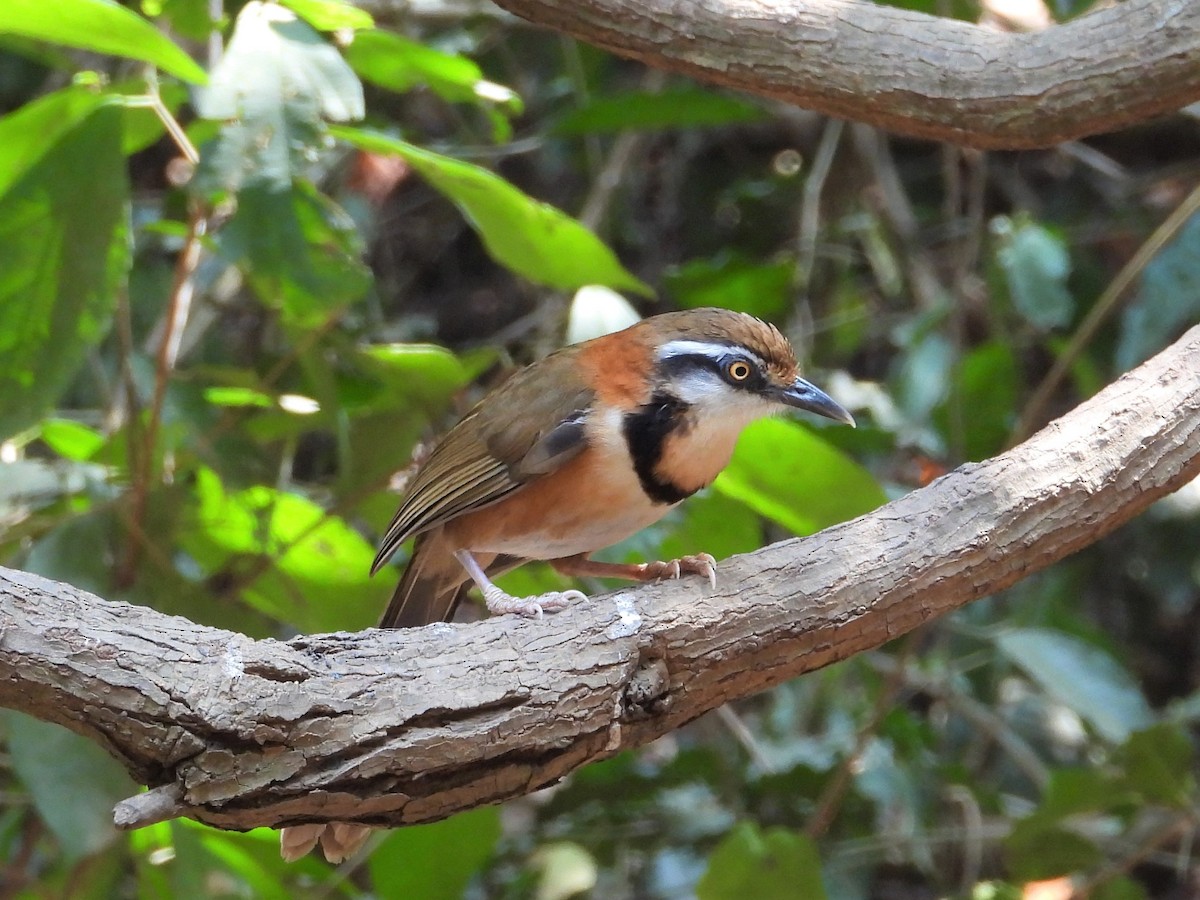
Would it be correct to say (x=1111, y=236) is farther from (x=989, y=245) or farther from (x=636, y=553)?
(x=636, y=553)

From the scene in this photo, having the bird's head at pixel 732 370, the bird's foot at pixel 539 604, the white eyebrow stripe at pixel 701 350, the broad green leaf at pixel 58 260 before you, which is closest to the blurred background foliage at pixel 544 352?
the broad green leaf at pixel 58 260

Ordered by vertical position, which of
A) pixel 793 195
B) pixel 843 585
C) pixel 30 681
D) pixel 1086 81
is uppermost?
pixel 793 195

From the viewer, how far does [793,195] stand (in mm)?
6031

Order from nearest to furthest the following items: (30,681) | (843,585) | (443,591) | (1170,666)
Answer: (30,681)
(843,585)
(443,591)
(1170,666)

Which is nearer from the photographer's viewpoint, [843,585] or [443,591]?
[843,585]

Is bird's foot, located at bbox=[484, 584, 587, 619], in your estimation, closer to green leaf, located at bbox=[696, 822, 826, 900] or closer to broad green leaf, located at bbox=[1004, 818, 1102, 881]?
green leaf, located at bbox=[696, 822, 826, 900]

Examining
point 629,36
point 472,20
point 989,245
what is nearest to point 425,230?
point 472,20

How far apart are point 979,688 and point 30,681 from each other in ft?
13.2

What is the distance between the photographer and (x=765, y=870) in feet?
11.5

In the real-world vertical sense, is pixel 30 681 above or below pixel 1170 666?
above

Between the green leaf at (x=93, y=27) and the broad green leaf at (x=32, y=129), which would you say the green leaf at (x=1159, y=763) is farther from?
the broad green leaf at (x=32, y=129)

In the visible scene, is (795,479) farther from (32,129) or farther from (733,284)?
(32,129)

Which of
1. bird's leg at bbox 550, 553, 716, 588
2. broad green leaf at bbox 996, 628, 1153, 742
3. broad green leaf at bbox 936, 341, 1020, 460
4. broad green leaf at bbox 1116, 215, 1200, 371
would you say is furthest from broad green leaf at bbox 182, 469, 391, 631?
broad green leaf at bbox 1116, 215, 1200, 371

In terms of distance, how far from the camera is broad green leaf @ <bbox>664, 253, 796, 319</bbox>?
15.2 ft
